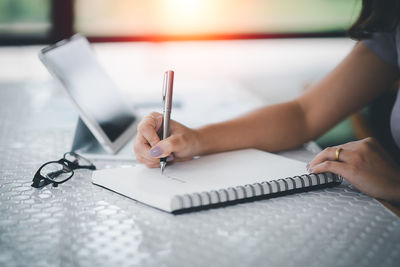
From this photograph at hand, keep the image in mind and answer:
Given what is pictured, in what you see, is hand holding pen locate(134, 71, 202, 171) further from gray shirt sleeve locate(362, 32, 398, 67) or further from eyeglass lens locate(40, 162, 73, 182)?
gray shirt sleeve locate(362, 32, 398, 67)

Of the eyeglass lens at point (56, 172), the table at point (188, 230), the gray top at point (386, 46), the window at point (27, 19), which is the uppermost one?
the gray top at point (386, 46)

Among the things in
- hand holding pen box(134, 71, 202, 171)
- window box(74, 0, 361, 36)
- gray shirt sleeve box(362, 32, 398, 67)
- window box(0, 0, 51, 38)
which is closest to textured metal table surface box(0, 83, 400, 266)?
hand holding pen box(134, 71, 202, 171)

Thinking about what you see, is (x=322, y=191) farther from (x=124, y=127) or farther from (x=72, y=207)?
→ (x=124, y=127)

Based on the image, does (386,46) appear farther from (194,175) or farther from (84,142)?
(84,142)

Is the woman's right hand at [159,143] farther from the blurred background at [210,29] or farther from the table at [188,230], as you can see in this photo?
the blurred background at [210,29]

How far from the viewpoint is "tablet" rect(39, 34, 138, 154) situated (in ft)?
3.03

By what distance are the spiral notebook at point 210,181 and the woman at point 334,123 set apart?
0.03 m

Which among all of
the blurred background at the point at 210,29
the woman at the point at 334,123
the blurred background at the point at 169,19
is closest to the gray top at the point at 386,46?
the woman at the point at 334,123

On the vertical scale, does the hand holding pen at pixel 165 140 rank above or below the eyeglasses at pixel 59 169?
above

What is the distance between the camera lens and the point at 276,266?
1.84 ft

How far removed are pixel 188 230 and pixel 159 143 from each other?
0.22m

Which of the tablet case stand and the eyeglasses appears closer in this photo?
the eyeglasses

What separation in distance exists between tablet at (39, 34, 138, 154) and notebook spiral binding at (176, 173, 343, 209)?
34 cm

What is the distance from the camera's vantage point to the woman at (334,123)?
30.2 inches
